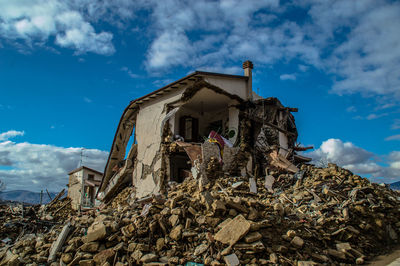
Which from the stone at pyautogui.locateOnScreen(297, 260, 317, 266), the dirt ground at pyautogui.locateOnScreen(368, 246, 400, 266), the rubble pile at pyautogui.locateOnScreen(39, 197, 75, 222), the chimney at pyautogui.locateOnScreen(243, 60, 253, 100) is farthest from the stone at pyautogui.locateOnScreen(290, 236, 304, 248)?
the rubble pile at pyautogui.locateOnScreen(39, 197, 75, 222)

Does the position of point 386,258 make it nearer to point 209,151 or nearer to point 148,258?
point 148,258

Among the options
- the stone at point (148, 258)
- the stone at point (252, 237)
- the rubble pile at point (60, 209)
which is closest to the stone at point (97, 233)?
the stone at point (148, 258)

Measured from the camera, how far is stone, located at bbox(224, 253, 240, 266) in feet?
18.0

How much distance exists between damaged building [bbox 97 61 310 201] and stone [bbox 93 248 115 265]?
5.34 meters

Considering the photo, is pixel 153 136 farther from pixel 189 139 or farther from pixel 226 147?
pixel 226 147

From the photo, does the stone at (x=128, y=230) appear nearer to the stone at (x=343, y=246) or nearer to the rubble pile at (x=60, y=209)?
the stone at (x=343, y=246)

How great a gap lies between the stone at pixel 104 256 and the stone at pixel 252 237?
9.92 feet

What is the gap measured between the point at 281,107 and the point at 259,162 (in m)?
5.70

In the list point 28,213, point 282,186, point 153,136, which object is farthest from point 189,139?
point 28,213

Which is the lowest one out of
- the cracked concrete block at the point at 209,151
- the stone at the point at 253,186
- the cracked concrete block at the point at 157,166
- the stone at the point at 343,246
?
the stone at the point at 343,246

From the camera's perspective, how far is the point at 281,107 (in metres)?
17.9

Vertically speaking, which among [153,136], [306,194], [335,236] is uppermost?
[153,136]

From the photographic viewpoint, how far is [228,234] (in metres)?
6.04

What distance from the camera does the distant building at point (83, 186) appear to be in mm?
22984
